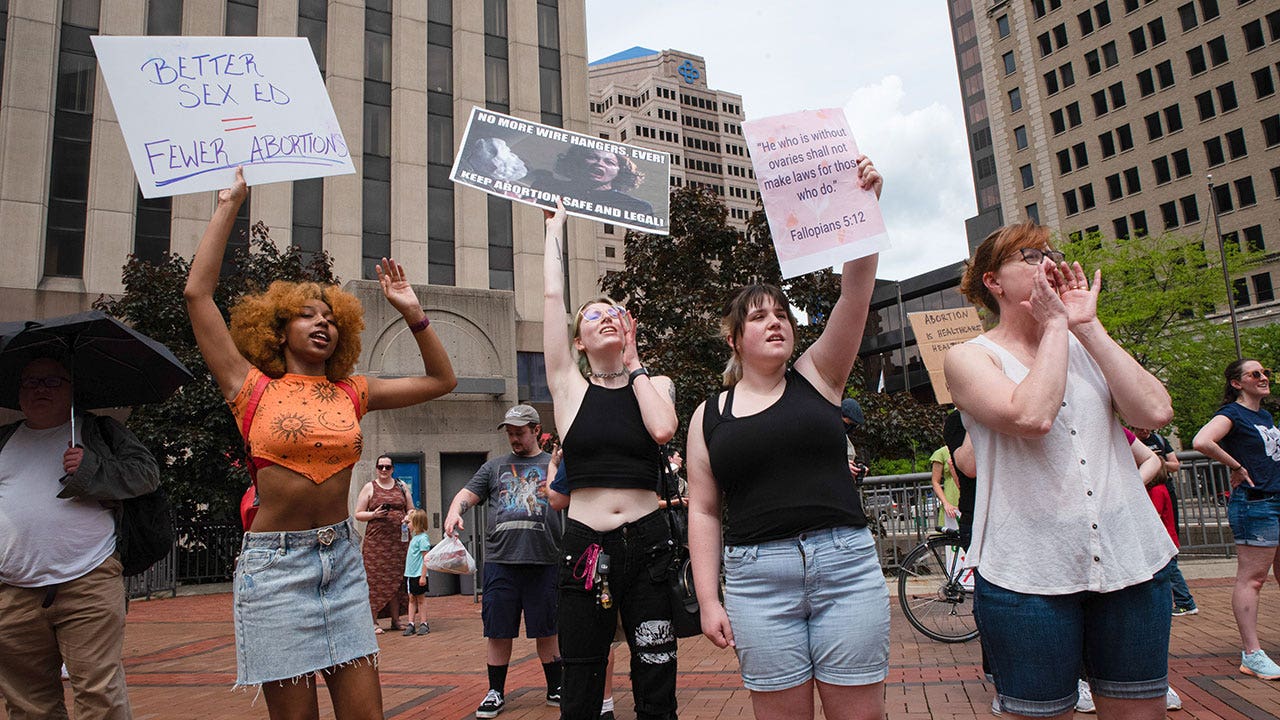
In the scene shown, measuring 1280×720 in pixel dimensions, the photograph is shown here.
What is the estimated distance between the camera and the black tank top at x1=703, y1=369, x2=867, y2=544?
2.75 metres

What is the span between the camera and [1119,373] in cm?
243

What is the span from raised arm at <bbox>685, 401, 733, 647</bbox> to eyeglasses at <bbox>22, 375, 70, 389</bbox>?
3092mm

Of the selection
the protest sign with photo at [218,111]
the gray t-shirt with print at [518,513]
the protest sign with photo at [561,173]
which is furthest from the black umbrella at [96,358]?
the gray t-shirt with print at [518,513]

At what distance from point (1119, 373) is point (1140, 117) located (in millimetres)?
62829

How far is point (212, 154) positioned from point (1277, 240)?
5722cm

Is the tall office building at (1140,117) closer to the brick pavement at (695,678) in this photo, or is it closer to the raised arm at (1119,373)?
the brick pavement at (695,678)

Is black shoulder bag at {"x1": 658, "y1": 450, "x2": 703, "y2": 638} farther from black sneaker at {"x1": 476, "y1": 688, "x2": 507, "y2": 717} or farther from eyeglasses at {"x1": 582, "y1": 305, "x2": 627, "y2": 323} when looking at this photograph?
black sneaker at {"x1": 476, "y1": 688, "x2": 507, "y2": 717}

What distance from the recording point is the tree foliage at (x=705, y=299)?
1123cm

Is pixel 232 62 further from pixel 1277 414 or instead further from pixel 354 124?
pixel 1277 414

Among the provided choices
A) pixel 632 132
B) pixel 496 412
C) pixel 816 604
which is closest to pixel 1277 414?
pixel 496 412

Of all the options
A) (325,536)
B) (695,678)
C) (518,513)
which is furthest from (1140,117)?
(325,536)

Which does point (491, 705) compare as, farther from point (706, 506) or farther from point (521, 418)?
point (706, 506)

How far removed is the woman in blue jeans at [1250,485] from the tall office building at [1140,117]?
47.8m

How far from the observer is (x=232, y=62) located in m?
3.94
